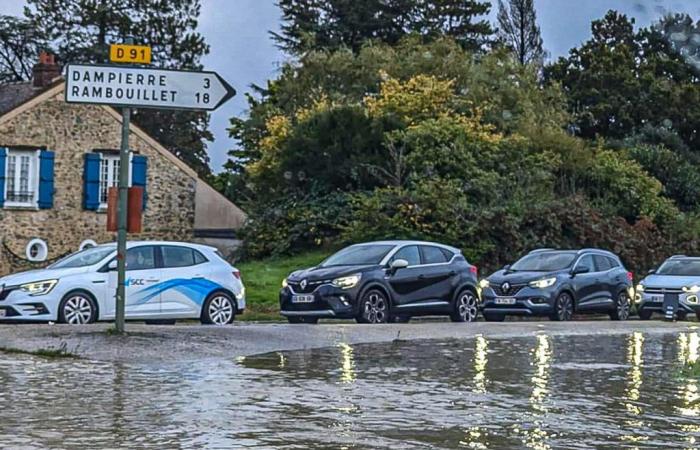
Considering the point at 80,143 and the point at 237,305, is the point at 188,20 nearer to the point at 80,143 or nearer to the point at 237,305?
the point at 80,143

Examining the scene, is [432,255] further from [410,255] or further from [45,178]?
[45,178]

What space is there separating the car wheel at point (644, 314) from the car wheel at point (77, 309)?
14.0 meters

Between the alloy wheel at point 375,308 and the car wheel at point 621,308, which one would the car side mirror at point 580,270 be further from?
the alloy wheel at point 375,308

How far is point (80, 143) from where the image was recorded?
4106 centimetres

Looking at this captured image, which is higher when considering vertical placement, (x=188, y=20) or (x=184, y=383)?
(x=188, y=20)

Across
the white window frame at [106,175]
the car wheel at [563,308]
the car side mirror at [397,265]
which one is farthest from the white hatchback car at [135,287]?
the white window frame at [106,175]

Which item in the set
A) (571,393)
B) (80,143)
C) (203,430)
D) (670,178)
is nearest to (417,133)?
(80,143)

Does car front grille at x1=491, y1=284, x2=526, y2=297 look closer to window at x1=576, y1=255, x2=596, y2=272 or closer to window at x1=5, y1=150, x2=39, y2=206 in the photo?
window at x1=576, y1=255, x2=596, y2=272

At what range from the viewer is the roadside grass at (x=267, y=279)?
28.8 metres

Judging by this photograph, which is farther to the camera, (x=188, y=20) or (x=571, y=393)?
(x=188, y=20)

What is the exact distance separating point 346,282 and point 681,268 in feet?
35.9

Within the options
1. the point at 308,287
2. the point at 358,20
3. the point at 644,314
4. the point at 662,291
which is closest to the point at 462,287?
the point at 308,287

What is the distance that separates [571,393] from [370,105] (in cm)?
3180

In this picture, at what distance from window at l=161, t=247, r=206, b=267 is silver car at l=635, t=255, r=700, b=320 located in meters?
11.4
